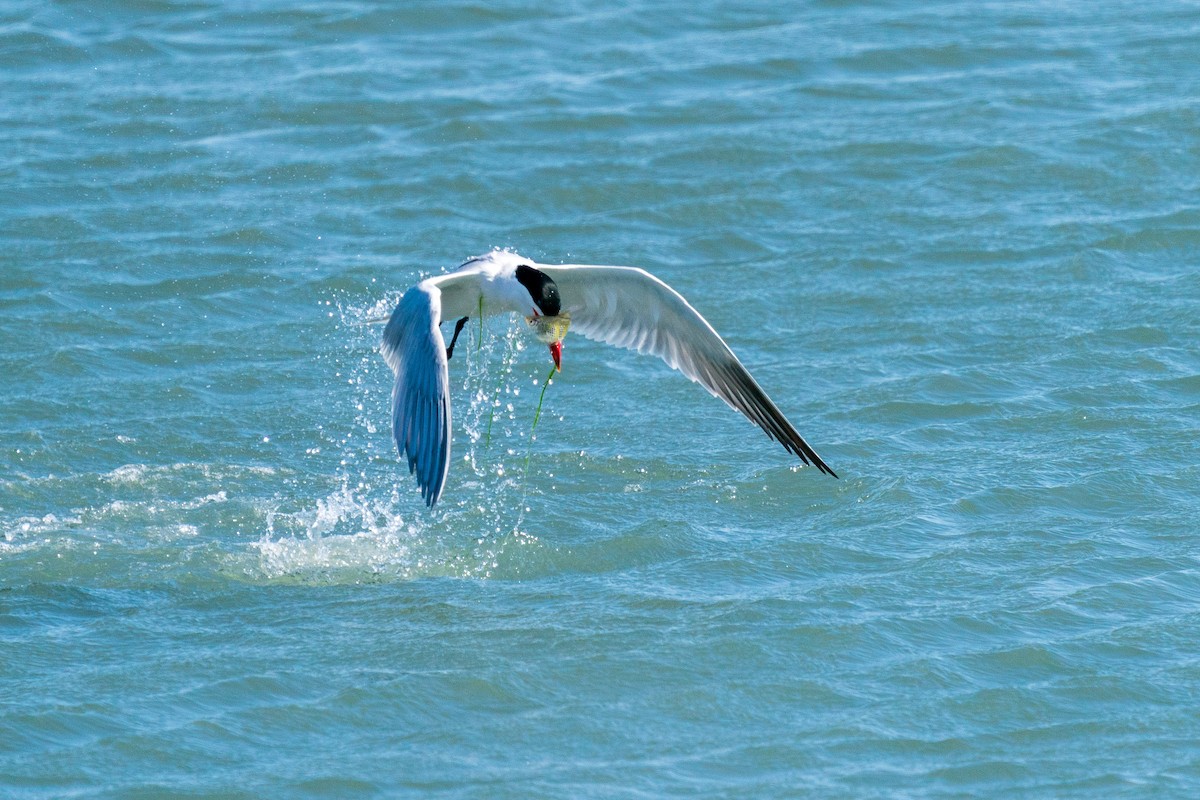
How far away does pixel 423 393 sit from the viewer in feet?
23.7

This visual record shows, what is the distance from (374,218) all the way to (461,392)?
2608 mm

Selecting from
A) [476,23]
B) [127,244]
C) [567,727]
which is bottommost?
[567,727]

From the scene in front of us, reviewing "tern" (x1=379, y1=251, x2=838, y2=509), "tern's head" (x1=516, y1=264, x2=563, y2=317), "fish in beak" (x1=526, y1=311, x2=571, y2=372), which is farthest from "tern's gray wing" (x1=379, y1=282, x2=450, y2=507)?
"fish in beak" (x1=526, y1=311, x2=571, y2=372)

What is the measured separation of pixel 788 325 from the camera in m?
10.8

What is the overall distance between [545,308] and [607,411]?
189cm

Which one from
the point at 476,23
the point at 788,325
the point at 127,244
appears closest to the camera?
the point at 788,325

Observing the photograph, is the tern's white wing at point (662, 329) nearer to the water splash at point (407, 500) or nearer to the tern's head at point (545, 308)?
the tern's head at point (545, 308)

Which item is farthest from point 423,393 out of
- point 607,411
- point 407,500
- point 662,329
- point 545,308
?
point 607,411

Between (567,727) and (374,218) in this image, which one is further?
(374,218)

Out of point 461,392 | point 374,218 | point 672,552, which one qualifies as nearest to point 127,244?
point 374,218

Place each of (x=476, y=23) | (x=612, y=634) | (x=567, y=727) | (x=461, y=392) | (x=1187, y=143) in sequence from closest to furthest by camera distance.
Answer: (x=567, y=727) < (x=612, y=634) < (x=461, y=392) < (x=1187, y=143) < (x=476, y=23)

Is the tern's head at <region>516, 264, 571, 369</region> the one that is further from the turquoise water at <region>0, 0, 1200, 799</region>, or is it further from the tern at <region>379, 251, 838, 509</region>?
the turquoise water at <region>0, 0, 1200, 799</region>

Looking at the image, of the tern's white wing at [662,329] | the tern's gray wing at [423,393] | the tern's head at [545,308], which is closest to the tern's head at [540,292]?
the tern's head at [545,308]

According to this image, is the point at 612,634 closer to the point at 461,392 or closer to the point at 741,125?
the point at 461,392
